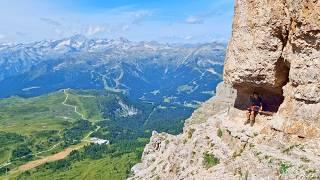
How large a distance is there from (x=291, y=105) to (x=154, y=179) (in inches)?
907

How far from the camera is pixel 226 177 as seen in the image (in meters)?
44.9

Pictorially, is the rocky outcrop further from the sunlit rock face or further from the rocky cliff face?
the sunlit rock face

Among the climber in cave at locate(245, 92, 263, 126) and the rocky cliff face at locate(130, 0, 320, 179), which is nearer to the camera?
the rocky cliff face at locate(130, 0, 320, 179)

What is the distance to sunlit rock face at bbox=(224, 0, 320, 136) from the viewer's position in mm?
41375

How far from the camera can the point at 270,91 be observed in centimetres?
4991

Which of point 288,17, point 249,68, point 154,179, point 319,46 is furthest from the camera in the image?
point 154,179

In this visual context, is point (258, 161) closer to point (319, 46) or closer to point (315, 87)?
point (315, 87)

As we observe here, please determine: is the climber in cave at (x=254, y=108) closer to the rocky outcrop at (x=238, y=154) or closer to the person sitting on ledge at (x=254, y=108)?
the person sitting on ledge at (x=254, y=108)

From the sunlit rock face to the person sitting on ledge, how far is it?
2.65 feet

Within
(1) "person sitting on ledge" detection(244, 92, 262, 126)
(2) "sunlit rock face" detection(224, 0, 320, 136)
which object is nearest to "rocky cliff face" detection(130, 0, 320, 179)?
(2) "sunlit rock face" detection(224, 0, 320, 136)

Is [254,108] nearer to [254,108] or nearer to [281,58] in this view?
[254,108]

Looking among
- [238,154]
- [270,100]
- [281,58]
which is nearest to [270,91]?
[270,100]

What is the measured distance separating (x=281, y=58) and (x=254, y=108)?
22.2ft

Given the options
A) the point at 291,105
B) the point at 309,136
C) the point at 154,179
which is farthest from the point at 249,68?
the point at 154,179
